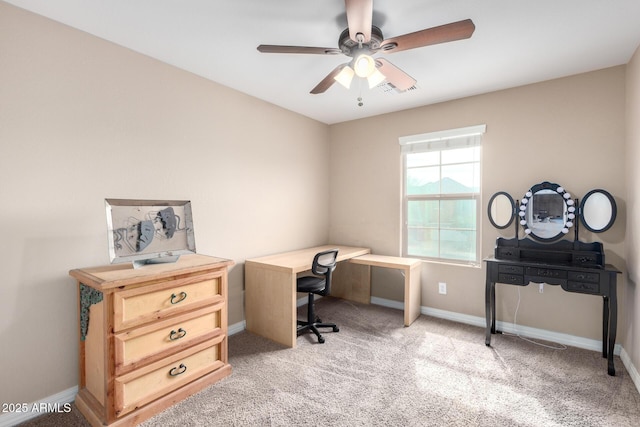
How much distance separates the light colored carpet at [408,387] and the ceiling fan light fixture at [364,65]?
212 cm

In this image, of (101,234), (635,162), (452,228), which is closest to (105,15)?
(101,234)

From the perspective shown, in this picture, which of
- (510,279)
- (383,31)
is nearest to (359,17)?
(383,31)

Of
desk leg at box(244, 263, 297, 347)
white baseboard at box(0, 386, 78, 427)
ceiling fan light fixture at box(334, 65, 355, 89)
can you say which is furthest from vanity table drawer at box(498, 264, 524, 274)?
white baseboard at box(0, 386, 78, 427)

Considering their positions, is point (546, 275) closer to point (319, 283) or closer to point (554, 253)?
point (554, 253)

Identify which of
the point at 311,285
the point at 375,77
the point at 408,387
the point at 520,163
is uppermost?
the point at 375,77

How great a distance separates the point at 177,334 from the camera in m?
2.04

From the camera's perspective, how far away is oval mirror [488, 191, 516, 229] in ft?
9.77

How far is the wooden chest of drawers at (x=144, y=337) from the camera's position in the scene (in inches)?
67.6

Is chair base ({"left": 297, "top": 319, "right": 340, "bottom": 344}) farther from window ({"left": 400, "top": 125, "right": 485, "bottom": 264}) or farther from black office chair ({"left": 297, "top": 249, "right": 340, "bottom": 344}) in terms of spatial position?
window ({"left": 400, "top": 125, "right": 485, "bottom": 264})

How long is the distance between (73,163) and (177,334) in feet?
4.34

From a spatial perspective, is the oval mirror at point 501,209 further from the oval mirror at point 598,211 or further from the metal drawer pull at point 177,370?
the metal drawer pull at point 177,370

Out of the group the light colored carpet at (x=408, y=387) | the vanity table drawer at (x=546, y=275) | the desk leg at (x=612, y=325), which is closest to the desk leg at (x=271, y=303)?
the light colored carpet at (x=408, y=387)

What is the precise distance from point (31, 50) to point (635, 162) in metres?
4.15

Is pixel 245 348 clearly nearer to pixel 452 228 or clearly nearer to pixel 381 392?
pixel 381 392
